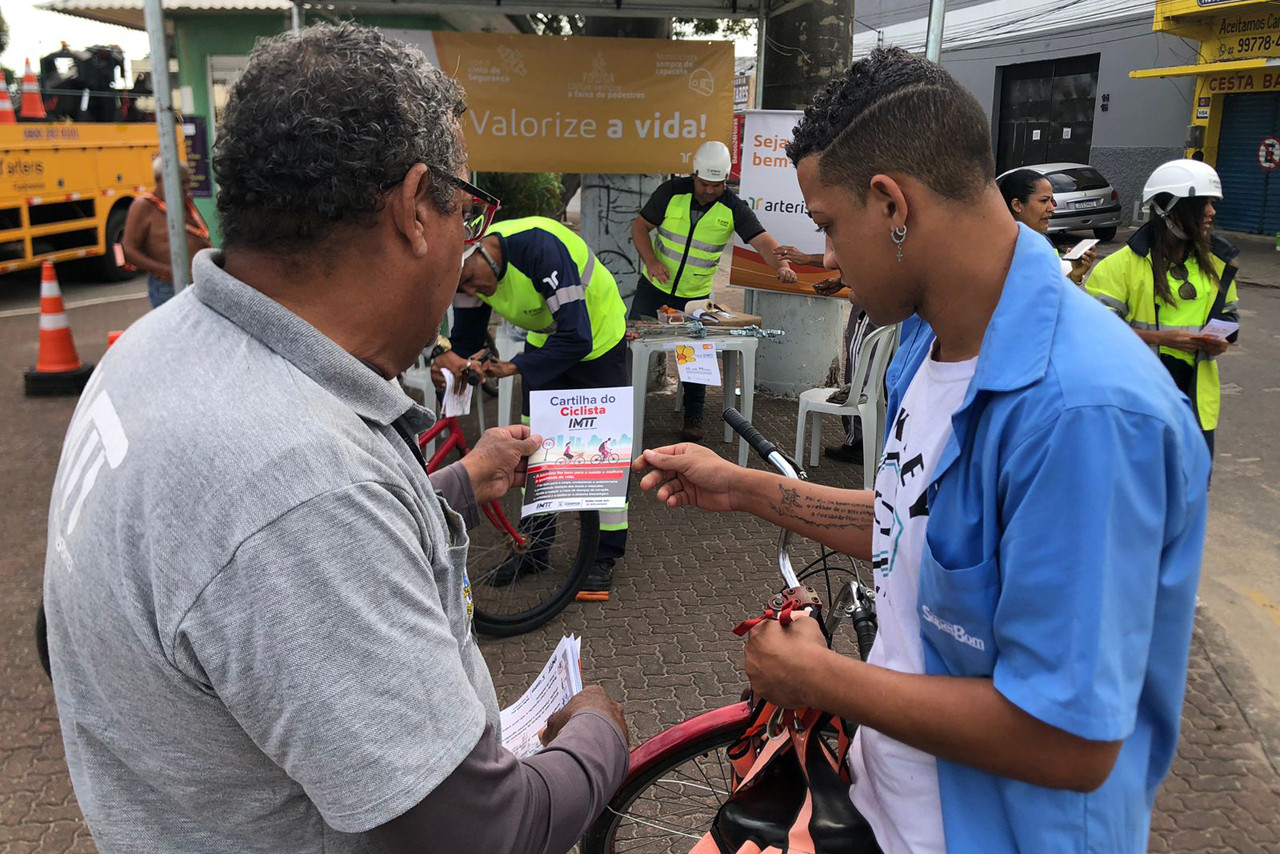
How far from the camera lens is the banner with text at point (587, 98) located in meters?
7.33

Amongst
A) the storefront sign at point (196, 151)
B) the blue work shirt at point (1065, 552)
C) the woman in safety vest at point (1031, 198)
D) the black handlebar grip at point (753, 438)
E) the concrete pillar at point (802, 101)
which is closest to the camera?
the blue work shirt at point (1065, 552)

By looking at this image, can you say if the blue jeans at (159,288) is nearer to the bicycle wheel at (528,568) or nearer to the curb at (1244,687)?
the bicycle wheel at (528,568)

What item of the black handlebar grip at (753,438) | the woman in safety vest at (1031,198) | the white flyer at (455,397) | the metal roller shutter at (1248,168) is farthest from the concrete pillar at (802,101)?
the metal roller shutter at (1248,168)

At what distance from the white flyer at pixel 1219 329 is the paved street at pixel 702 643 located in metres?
1.26

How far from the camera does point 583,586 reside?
4.53 metres

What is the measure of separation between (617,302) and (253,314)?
12.0 ft

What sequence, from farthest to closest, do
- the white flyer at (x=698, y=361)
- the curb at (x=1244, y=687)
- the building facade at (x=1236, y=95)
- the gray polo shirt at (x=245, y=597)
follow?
the building facade at (x=1236, y=95)
the white flyer at (x=698, y=361)
the curb at (x=1244, y=687)
the gray polo shirt at (x=245, y=597)

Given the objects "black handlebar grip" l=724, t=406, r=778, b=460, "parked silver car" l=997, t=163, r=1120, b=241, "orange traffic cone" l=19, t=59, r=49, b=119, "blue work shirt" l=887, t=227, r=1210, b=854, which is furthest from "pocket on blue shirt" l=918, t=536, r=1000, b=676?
"parked silver car" l=997, t=163, r=1120, b=241

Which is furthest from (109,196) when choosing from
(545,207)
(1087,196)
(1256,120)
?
(1256,120)

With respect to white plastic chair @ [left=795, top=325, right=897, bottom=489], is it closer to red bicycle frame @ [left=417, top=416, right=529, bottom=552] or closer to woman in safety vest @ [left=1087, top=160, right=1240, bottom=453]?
woman in safety vest @ [left=1087, top=160, right=1240, bottom=453]

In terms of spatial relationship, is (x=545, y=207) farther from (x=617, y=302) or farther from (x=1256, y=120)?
(x=1256, y=120)

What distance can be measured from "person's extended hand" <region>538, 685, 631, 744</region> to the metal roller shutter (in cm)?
2136

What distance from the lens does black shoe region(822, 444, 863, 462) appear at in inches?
254

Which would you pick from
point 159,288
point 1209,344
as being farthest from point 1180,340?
point 159,288
